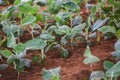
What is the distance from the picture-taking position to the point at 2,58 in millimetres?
1743

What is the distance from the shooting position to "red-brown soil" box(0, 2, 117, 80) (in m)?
1.50

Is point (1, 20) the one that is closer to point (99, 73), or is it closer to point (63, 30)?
point (63, 30)

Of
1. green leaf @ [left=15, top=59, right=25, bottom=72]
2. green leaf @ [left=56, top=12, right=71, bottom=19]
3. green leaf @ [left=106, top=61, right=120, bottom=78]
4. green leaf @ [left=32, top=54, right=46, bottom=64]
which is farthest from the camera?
green leaf @ [left=56, top=12, right=71, bottom=19]

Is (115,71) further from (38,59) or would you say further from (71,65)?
(38,59)

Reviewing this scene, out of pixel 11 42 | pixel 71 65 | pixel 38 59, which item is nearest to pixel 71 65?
pixel 71 65

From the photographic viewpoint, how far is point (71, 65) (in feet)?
5.19

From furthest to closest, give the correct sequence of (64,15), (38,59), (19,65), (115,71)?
(64,15) < (38,59) < (19,65) < (115,71)

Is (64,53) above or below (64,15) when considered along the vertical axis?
below

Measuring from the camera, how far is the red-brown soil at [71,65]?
1496 mm

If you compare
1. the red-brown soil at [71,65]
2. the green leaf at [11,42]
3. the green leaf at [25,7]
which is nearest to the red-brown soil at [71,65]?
the red-brown soil at [71,65]

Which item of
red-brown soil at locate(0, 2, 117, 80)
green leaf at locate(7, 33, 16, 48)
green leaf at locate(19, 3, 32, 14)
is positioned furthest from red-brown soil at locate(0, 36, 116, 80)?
green leaf at locate(19, 3, 32, 14)

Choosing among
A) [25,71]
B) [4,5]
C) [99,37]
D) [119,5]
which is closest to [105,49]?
[99,37]

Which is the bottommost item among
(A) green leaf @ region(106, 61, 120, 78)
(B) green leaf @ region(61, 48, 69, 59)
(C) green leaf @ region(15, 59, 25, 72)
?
(B) green leaf @ region(61, 48, 69, 59)

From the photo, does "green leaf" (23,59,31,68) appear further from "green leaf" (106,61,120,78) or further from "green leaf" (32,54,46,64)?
"green leaf" (106,61,120,78)
